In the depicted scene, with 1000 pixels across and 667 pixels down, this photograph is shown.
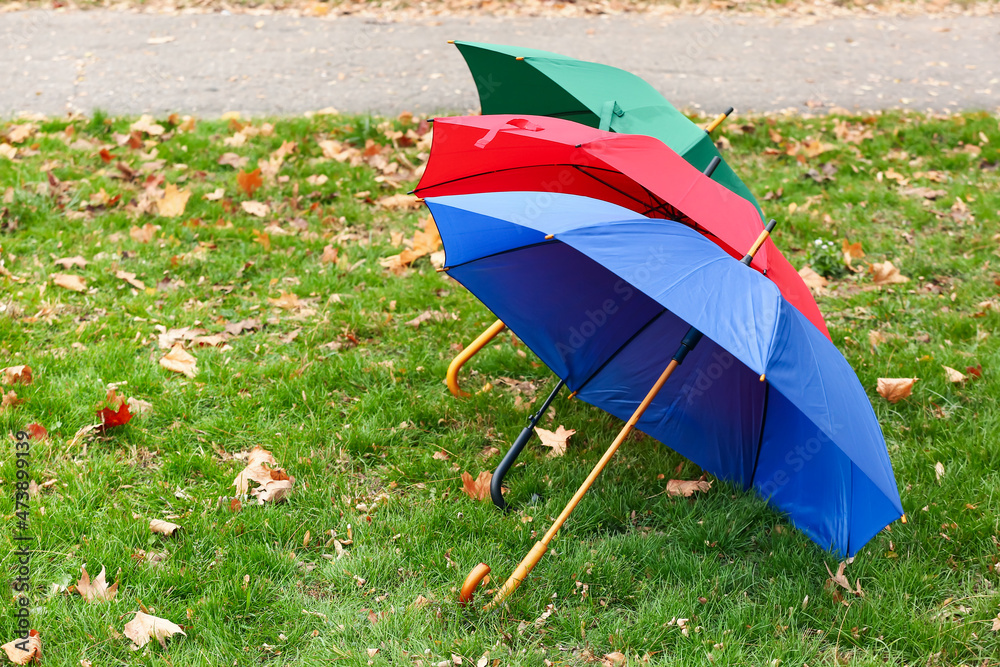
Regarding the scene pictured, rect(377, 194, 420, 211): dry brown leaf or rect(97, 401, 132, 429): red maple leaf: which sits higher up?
rect(377, 194, 420, 211): dry brown leaf

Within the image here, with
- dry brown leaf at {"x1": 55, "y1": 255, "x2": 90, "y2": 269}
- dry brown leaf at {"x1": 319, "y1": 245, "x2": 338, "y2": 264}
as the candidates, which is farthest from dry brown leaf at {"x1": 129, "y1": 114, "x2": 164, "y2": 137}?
dry brown leaf at {"x1": 319, "y1": 245, "x2": 338, "y2": 264}

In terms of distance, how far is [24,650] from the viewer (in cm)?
220

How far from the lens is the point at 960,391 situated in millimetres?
3416

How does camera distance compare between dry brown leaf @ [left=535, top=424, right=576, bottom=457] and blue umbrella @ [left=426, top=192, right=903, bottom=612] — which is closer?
blue umbrella @ [left=426, top=192, right=903, bottom=612]

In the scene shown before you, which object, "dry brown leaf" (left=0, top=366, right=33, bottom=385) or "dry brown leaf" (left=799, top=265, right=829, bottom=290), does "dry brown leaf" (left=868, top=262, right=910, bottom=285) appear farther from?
"dry brown leaf" (left=0, top=366, right=33, bottom=385)

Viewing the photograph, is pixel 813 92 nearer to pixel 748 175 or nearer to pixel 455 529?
pixel 748 175

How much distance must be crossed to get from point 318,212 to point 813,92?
4786mm

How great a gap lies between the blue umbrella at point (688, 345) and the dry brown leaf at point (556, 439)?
326 millimetres

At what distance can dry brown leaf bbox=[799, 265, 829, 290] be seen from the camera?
4273 millimetres

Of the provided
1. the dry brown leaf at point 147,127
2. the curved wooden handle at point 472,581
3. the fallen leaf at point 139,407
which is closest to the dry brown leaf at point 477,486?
the curved wooden handle at point 472,581

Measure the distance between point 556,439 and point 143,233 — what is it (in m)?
2.87

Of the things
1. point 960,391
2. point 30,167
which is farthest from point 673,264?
point 30,167

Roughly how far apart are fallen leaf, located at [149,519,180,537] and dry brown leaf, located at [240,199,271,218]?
98.7 inches

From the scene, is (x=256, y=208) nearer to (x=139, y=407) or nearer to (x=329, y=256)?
(x=329, y=256)
